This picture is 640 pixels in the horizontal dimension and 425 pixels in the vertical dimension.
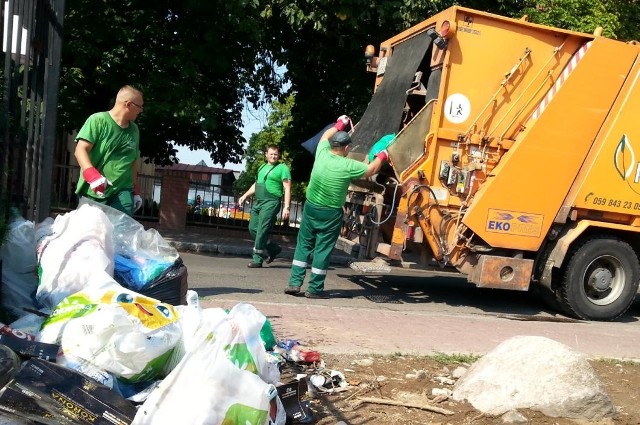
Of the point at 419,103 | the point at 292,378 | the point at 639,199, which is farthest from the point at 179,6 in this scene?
the point at 292,378

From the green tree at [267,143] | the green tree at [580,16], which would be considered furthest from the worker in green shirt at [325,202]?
the green tree at [267,143]

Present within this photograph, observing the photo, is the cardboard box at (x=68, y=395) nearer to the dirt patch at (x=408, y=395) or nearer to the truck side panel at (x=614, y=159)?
the dirt patch at (x=408, y=395)

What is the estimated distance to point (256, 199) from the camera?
381 inches

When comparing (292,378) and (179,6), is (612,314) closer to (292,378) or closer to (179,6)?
(292,378)

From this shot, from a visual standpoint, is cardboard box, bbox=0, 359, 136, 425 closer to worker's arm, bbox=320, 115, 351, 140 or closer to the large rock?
the large rock

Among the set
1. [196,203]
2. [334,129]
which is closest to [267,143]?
[196,203]

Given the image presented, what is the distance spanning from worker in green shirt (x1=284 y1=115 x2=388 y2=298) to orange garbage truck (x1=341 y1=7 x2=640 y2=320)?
0.49m

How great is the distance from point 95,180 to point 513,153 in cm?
412

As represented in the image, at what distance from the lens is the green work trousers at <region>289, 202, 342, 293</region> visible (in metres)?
7.20

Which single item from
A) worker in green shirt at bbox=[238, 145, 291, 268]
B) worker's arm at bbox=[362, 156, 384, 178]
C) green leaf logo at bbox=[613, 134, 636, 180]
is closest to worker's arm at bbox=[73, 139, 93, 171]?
worker's arm at bbox=[362, 156, 384, 178]

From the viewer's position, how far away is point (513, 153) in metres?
7.05

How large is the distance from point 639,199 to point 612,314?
1291 millimetres

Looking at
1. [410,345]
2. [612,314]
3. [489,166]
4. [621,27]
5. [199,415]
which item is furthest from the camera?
[621,27]

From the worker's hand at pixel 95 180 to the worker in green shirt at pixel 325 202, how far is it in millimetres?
2642
